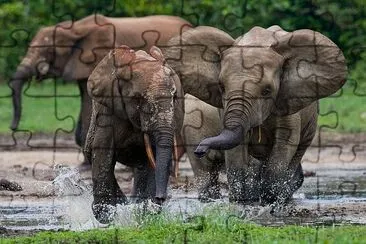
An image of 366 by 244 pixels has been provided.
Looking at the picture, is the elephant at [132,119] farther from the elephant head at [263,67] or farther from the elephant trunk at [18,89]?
the elephant trunk at [18,89]

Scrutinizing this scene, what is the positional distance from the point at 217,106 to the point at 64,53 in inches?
274

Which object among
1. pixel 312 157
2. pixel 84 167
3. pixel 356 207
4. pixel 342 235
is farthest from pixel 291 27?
pixel 342 235

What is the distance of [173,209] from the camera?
1223 cm

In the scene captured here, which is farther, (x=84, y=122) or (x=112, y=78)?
(x=84, y=122)

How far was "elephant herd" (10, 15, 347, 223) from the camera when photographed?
1134 centimetres

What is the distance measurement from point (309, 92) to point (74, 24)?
7246mm

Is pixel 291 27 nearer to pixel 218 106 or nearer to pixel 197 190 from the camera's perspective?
pixel 197 190

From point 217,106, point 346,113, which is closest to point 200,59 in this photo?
point 217,106

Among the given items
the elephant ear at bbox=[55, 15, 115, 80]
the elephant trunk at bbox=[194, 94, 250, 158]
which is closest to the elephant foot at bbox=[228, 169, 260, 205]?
the elephant trunk at bbox=[194, 94, 250, 158]

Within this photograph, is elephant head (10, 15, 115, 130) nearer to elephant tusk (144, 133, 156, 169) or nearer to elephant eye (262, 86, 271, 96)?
elephant eye (262, 86, 271, 96)

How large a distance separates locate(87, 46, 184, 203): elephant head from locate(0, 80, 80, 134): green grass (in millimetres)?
8165

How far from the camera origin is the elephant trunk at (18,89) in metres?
18.6

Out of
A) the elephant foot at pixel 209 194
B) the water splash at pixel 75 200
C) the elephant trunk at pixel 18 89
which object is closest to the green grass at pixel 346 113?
the elephant trunk at pixel 18 89

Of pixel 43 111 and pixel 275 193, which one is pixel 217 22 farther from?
pixel 275 193
